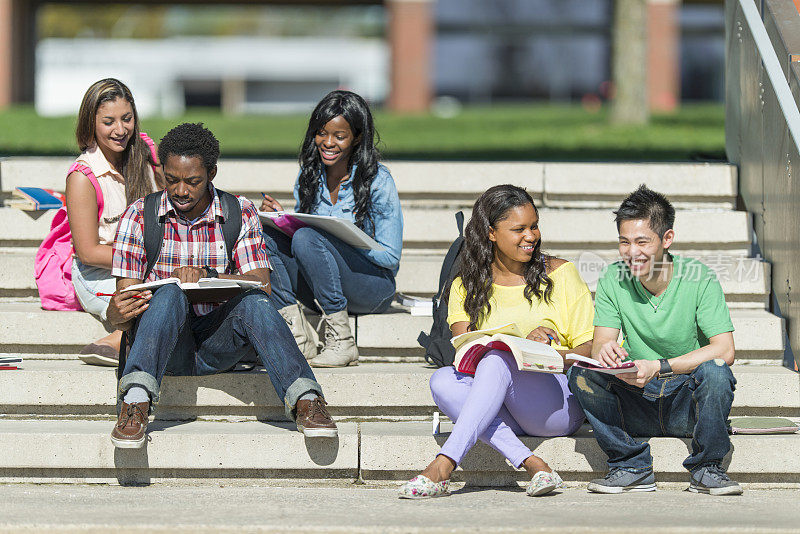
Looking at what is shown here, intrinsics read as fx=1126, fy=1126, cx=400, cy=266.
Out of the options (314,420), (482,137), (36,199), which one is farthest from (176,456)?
(482,137)

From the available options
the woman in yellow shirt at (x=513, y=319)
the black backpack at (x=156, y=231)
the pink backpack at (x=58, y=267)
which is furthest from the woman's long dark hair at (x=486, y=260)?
the pink backpack at (x=58, y=267)

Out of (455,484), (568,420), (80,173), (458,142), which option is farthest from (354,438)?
(458,142)

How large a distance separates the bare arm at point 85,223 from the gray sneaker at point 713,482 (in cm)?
304

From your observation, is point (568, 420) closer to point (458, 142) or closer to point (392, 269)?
point (392, 269)

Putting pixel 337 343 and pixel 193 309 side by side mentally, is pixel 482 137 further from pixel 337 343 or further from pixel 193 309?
pixel 193 309

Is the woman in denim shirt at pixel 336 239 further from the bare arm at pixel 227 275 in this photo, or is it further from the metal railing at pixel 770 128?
the metal railing at pixel 770 128

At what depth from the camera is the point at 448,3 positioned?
91.8ft

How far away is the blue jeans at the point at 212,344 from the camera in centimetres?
487

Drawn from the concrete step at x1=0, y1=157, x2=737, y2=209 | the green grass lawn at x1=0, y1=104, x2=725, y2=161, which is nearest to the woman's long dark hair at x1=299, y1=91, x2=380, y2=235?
the concrete step at x1=0, y1=157, x2=737, y2=209

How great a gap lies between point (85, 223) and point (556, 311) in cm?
244

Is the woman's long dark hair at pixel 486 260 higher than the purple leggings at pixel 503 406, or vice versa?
the woman's long dark hair at pixel 486 260

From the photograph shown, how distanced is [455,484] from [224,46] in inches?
1392

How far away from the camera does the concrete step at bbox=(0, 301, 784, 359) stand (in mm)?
5852

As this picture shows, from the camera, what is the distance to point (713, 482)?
479 centimetres
